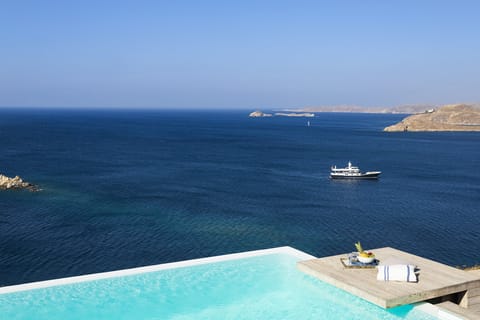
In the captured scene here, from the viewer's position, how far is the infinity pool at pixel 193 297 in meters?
15.0

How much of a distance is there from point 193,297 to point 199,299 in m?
0.24

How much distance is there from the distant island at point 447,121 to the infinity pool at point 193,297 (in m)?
137

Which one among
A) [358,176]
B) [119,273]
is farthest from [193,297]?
[358,176]

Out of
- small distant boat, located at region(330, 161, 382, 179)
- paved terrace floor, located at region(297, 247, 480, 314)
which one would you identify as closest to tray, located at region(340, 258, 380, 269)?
paved terrace floor, located at region(297, 247, 480, 314)

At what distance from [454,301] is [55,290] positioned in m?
13.7

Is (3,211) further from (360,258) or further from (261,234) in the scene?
(360,258)

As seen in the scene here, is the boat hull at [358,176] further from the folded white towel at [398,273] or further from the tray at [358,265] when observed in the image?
the folded white towel at [398,273]

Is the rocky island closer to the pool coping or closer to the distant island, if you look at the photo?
the pool coping

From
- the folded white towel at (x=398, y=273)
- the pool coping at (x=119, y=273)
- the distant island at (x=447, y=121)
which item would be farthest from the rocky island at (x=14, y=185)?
the distant island at (x=447, y=121)

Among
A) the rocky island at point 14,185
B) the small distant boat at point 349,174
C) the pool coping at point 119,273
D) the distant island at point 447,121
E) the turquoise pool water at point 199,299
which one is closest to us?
the turquoise pool water at point 199,299

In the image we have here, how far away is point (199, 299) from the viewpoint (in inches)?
645

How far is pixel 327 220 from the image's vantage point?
35.4 m

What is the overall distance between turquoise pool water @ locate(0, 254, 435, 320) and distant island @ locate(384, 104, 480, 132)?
137 meters

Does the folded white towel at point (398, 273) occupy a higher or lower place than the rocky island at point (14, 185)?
higher
